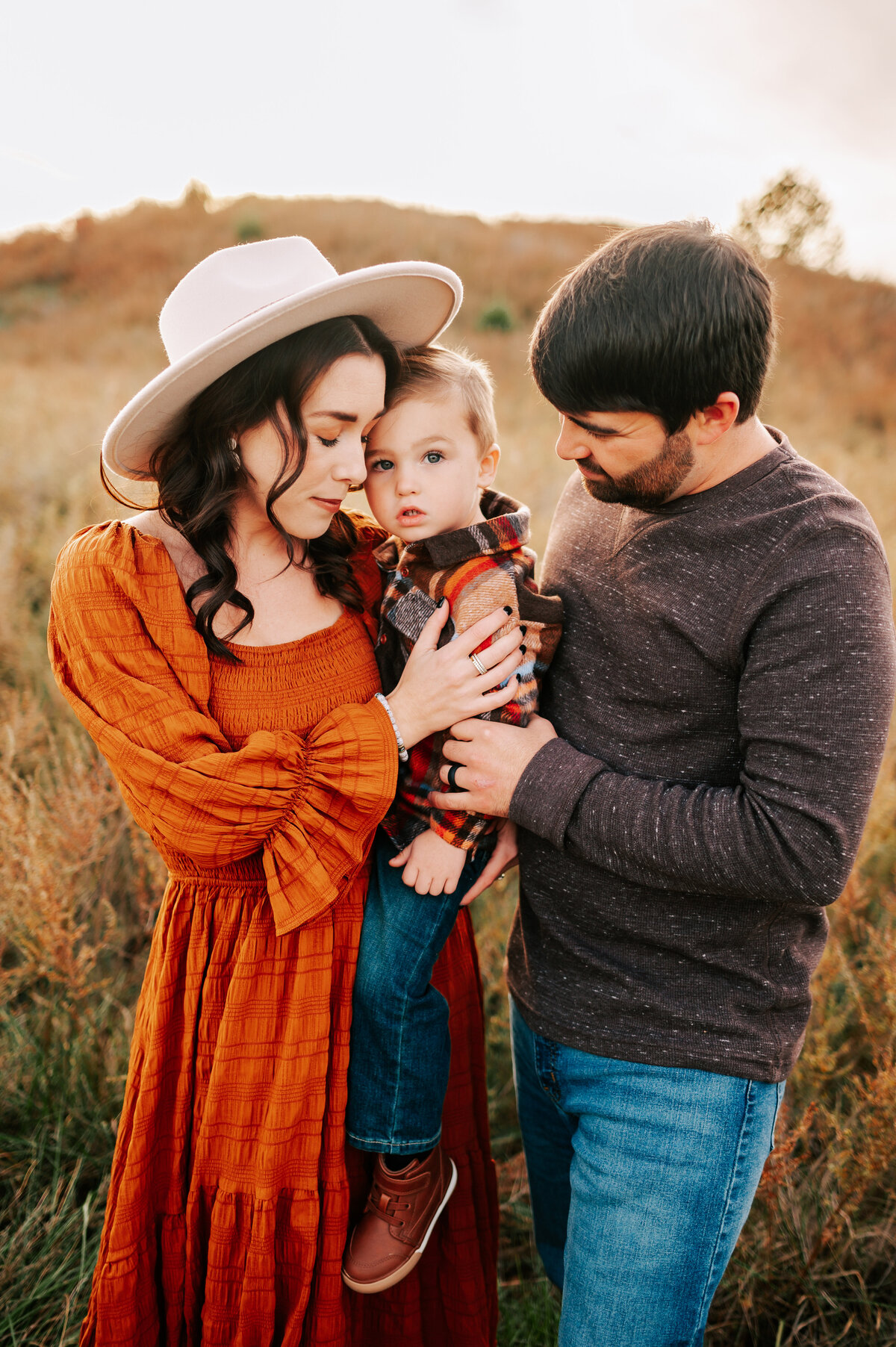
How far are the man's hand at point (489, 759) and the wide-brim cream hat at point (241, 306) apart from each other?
87 cm

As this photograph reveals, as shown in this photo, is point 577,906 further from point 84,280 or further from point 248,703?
point 84,280

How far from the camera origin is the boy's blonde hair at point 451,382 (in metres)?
1.84

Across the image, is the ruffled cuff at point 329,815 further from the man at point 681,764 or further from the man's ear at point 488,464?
the man's ear at point 488,464

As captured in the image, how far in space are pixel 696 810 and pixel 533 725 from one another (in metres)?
0.40

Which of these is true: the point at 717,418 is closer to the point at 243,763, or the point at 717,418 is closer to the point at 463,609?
the point at 463,609

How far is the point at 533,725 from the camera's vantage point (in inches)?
66.0

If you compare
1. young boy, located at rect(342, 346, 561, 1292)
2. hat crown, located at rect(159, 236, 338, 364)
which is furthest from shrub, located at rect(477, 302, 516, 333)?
hat crown, located at rect(159, 236, 338, 364)

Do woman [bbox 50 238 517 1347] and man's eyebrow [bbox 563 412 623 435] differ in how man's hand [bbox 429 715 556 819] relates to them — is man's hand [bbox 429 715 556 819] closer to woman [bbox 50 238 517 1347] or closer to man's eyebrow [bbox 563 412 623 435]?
woman [bbox 50 238 517 1347]

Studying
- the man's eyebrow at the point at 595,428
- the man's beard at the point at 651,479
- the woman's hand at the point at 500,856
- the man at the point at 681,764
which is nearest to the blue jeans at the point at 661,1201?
the man at the point at 681,764

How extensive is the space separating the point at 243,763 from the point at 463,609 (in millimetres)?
593

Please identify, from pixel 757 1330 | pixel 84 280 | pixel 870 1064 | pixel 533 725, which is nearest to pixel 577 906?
pixel 533 725

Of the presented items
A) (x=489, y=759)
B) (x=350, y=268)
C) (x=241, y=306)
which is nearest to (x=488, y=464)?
(x=241, y=306)

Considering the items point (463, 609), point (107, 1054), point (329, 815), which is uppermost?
point (463, 609)

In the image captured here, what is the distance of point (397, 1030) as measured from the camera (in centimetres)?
166
